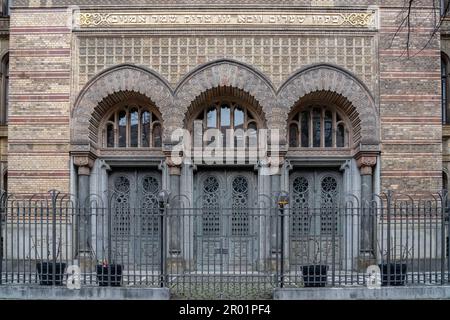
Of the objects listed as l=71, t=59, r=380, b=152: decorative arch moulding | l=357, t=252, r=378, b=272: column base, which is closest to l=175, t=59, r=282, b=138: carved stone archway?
l=71, t=59, r=380, b=152: decorative arch moulding

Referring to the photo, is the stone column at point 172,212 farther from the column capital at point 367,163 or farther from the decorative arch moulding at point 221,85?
the column capital at point 367,163

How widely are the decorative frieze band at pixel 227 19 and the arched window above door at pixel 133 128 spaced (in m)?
2.37

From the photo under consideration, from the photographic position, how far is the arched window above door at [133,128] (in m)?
17.4

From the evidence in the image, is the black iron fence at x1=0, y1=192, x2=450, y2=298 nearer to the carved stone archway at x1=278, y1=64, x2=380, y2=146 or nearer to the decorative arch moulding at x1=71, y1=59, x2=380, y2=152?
the decorative arch moulding at x1=71, y1=59, x2=380, y2=152

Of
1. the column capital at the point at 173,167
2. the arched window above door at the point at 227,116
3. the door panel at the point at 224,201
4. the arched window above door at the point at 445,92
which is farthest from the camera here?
the arched window above door at the point at 445,92

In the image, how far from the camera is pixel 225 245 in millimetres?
17016

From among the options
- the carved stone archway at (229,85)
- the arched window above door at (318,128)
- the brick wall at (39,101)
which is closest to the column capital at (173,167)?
the carved stone archway at (229,85)

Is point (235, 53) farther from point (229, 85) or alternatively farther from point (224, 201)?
point (224, 201)

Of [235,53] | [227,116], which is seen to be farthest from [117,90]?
[235,53]

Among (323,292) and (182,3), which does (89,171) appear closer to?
(182,3)

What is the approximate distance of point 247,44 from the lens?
16.7 metres

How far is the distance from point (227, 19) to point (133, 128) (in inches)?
160

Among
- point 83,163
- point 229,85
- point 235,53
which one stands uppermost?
point 235,53

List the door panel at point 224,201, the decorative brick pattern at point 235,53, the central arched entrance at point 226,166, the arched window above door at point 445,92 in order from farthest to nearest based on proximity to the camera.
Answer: the arched window above door at point 445,92 < the door panel at point 224,201 < the central arched entrance at point 226,166 < the decorative brick pattern at point 235,53
